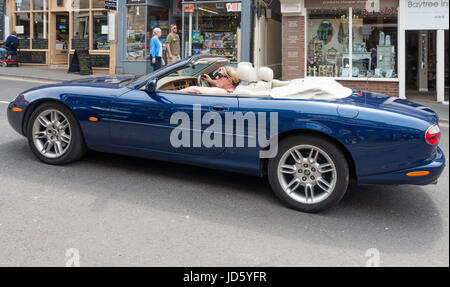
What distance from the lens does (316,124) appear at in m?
4.15

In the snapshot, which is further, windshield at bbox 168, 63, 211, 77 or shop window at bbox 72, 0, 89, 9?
shop window at bbox 72, 0, 89, 9

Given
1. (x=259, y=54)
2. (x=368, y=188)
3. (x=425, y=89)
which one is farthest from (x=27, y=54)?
(x=368, y=188)

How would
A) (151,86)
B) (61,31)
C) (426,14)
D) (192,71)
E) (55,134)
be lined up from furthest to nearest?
(61,31) < (426,14) < (192,71) < (55,134) < (151,86)

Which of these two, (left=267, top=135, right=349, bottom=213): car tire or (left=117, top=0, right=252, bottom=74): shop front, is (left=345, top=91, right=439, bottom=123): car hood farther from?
(left=117, top=0, right=252, bottom=74): shop front

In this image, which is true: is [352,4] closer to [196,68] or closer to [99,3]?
[99,3]

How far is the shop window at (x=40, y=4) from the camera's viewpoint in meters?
20.3

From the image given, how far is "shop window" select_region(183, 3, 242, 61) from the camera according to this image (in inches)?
650

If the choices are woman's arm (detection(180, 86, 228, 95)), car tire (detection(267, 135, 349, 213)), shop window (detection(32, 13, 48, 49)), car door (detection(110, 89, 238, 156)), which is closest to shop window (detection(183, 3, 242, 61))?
shop window (detection(32, 13, 48, 49))

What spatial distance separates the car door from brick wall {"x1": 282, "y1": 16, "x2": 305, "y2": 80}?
10716 millimetres

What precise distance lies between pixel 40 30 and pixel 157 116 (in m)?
17.9

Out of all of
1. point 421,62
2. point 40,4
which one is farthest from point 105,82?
point 40,4

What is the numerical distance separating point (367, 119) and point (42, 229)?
2.82 m

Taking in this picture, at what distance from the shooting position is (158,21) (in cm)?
1794

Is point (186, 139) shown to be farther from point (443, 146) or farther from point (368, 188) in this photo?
point (443, 146)
